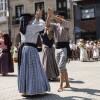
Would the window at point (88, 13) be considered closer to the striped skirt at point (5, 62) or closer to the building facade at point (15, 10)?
the building facade at point (15, 10)

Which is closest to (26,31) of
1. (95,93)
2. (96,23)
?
(95,93)

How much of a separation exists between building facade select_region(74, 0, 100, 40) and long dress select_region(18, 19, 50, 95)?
23.9m

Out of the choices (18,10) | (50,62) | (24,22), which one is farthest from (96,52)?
(24,22)

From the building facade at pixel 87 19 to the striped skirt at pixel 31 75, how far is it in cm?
2399

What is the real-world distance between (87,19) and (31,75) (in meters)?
25.0

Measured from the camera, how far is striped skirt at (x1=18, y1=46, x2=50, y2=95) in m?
8.30

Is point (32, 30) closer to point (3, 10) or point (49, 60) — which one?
point (49, 60)

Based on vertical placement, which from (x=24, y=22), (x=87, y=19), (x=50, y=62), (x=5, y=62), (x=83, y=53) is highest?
(x=87, y=19)

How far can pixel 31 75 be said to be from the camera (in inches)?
328

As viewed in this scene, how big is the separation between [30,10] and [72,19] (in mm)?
4931

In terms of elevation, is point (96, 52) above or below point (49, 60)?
below

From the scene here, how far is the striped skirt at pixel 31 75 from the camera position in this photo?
830 centimetres

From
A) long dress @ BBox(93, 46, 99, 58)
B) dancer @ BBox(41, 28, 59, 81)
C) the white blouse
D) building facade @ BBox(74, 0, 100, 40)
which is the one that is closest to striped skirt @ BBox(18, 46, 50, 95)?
the white blouse

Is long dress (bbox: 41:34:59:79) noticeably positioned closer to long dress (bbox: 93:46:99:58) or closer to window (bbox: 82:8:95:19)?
long dress (bbox: 93:46:99:58)
